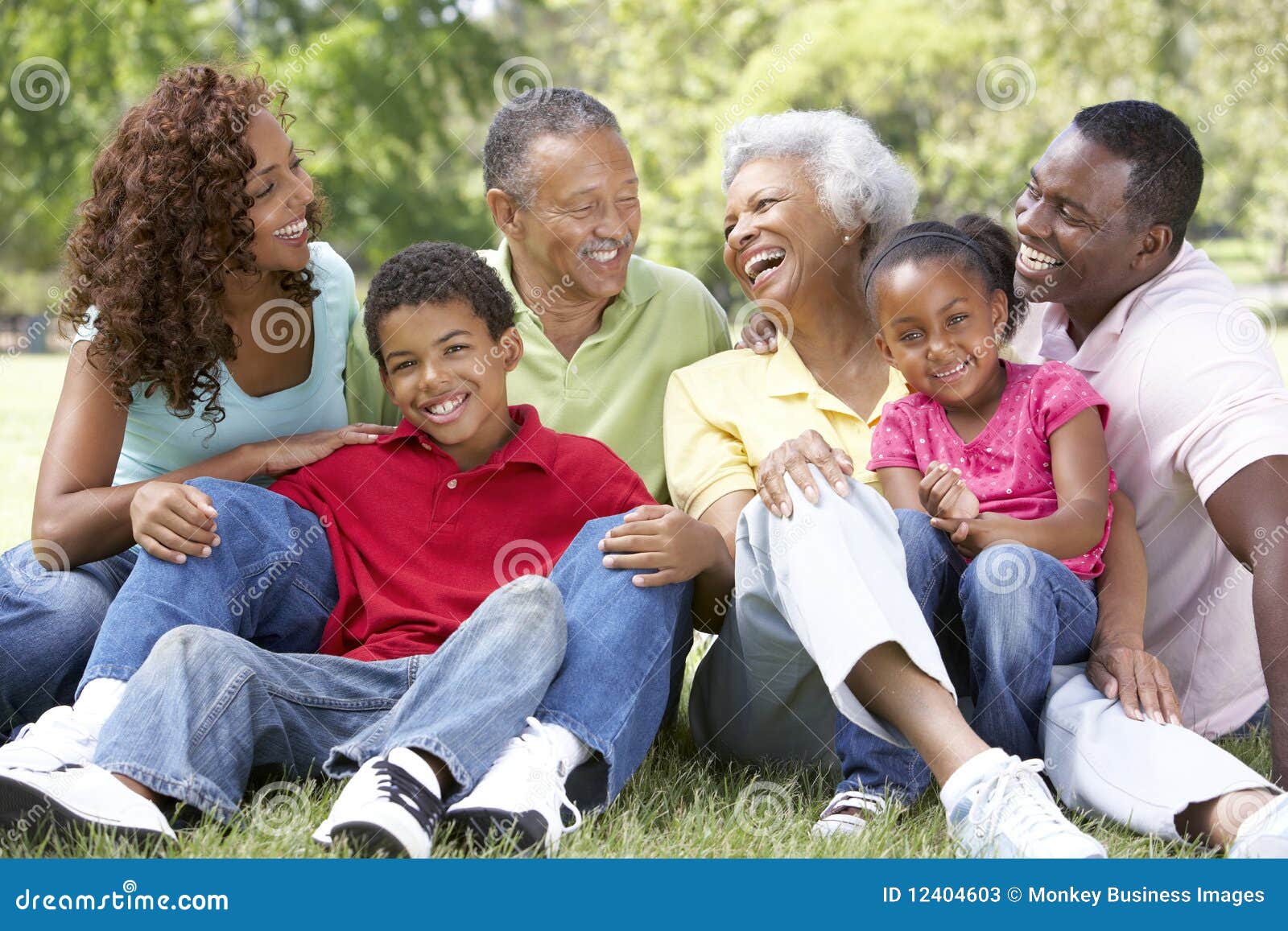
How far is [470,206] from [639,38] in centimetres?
314

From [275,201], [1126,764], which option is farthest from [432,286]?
[1126,764]

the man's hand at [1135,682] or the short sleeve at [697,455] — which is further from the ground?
the short sleeve at [697,455]

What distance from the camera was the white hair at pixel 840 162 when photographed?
3.37 metres

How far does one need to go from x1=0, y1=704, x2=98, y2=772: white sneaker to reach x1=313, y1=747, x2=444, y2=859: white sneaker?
488 millimetres

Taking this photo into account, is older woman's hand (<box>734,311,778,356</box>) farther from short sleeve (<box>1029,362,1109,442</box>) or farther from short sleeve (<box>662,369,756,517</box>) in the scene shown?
short sleeve (<box>1029,362,1109,442</box>)

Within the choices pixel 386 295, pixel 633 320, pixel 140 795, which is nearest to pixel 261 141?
pixel 386 295

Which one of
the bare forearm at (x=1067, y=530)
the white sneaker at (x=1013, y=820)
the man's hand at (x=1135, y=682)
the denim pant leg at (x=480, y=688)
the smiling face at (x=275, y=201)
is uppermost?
the smiling face at (x=275, y=201)

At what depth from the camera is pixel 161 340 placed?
119 inches

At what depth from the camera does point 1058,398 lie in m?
2.87

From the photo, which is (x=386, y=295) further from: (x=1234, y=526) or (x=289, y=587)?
(x=1234, y=526)

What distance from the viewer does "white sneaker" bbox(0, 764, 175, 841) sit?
7.25 feet

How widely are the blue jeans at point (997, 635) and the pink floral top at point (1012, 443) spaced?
19 cm

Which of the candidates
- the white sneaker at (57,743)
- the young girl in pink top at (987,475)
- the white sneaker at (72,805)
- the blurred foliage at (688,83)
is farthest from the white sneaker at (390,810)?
the blurred foliage at (688,83)

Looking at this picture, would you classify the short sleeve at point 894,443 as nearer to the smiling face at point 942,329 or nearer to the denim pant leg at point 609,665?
the smiling face at point 942,329
